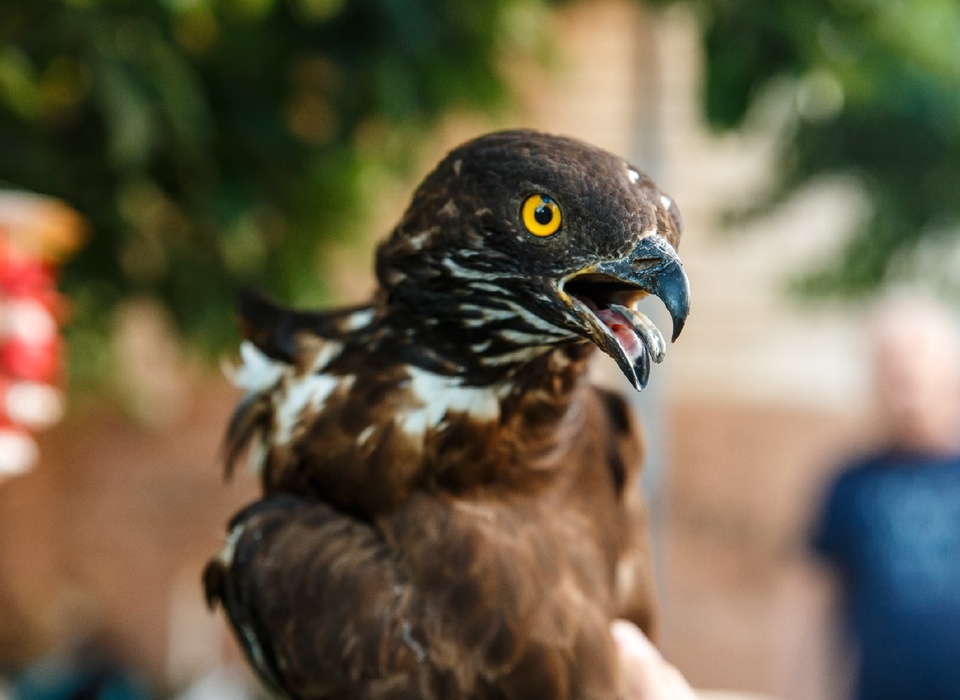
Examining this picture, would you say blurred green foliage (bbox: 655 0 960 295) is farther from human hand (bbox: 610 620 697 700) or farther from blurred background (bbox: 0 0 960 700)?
human hand (bbox: 610 620 697 700)

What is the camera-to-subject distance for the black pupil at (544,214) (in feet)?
4.30

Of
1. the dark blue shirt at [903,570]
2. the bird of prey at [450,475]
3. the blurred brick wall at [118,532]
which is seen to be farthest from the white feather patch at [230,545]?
the blurred brick wall at [118,532]

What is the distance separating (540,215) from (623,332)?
0.62ft

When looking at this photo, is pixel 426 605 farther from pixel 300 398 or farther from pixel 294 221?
pixel 294 221

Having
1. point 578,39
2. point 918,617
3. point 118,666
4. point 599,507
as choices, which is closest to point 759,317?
point 578,39

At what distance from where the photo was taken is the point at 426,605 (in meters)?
1.53

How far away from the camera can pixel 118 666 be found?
6484 mm

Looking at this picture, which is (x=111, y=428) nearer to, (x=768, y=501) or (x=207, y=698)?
(x=207, y=698)

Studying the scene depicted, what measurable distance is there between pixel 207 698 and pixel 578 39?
4951mm

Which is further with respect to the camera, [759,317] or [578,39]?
[759,317]

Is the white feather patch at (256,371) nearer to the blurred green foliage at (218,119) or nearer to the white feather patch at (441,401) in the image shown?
the white feather patch at (441,401)

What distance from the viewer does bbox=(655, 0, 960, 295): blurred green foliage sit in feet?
8.15

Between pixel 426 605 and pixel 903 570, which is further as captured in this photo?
pixel 903 570

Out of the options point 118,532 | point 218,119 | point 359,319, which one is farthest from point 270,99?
point 118,532
